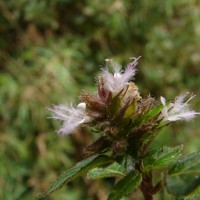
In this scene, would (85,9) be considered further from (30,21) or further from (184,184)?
(184,184)

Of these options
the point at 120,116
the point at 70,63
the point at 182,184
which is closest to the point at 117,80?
the point at 120,116

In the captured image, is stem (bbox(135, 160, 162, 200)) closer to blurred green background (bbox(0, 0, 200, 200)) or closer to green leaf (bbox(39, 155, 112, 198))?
green leaf (bbox(39, 155, 112, 198))

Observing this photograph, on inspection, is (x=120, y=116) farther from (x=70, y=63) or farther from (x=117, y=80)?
(x=70, y=63)

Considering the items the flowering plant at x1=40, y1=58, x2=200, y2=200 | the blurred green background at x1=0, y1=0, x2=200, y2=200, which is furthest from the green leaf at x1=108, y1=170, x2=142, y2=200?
the blurred green background at x1=0, y1=0, x2=200, y2=200

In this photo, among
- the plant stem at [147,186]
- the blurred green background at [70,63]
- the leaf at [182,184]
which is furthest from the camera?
the blurred green background at [70,63]

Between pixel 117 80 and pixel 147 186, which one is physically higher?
pixel 117 80

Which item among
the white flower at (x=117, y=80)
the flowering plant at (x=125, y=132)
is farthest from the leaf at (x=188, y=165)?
the white flower at (x=117, y=80)

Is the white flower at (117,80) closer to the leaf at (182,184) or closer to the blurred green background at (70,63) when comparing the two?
the leaf at (182,184)
